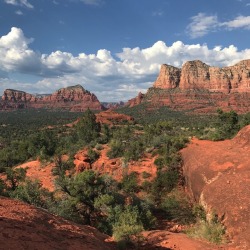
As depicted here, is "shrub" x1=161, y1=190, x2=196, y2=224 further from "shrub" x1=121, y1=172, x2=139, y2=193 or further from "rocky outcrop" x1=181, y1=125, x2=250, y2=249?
"shrub" x1=121, y1=172, x2=139, y2=193

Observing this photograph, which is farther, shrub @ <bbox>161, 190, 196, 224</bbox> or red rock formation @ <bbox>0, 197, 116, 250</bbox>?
shrub @ <bbox>161, 190, 196, 224</bbox>

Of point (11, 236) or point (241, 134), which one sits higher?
point (241, 134)

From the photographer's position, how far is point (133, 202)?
2014cm

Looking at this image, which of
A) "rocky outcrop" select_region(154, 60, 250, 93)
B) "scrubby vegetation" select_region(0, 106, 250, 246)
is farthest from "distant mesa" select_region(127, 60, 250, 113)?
"scrubby vegetation" select_region(0, 106, 250, 246)

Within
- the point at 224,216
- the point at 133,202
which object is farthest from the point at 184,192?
the point at 224,216

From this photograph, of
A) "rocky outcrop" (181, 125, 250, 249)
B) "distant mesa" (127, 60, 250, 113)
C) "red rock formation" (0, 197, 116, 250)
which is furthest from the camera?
"distant mesa" (127, 60, 250, 113)

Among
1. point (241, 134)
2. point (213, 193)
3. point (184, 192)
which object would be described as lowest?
point (184, 192)

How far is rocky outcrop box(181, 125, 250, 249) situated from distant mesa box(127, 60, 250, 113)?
11515 centimetres

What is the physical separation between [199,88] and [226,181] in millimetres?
159821

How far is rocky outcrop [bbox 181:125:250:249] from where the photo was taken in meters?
14.5

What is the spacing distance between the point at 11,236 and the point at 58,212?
783 cm

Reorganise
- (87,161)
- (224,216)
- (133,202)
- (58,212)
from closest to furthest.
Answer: (224,216)
(58,212)
(133,202)
(87,161)

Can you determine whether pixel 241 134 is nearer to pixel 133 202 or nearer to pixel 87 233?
pixel 133 202

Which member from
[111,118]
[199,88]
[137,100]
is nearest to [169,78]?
[199,88]
